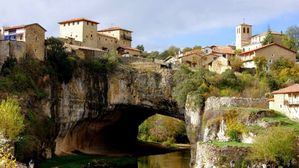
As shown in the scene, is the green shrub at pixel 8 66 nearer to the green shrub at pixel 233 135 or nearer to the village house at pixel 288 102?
the green shrub at pixel 233 135

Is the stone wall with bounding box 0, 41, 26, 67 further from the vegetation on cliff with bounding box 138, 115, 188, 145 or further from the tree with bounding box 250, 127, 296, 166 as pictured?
the vegetation on cliff with bounding box 138, 115, 188, 145

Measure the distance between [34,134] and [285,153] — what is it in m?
30.2

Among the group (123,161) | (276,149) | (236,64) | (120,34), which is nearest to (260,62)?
(236,64)

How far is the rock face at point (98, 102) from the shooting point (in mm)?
68250

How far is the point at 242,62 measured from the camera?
7900 cm

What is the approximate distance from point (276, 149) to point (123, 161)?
104ft

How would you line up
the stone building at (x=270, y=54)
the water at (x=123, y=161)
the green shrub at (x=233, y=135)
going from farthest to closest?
the stone building at (x=270, y=54)
the water at (x=123, y=161)
the green shrub at (x=233, y=135)

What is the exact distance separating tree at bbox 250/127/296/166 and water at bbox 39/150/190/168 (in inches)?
982

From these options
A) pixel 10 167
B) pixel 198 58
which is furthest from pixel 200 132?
pixel 10 167

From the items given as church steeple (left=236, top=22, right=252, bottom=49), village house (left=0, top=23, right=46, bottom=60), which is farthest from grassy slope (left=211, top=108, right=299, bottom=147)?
church steeple (left=236, top=22, right=252, bottom=49)

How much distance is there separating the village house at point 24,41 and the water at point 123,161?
1311 cm

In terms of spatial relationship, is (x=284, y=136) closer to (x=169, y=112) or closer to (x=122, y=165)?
(x=122, y=165)

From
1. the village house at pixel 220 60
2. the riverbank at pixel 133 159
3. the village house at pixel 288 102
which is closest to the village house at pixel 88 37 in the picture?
the village house at pixel 220 60

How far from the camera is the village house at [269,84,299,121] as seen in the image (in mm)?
46031
